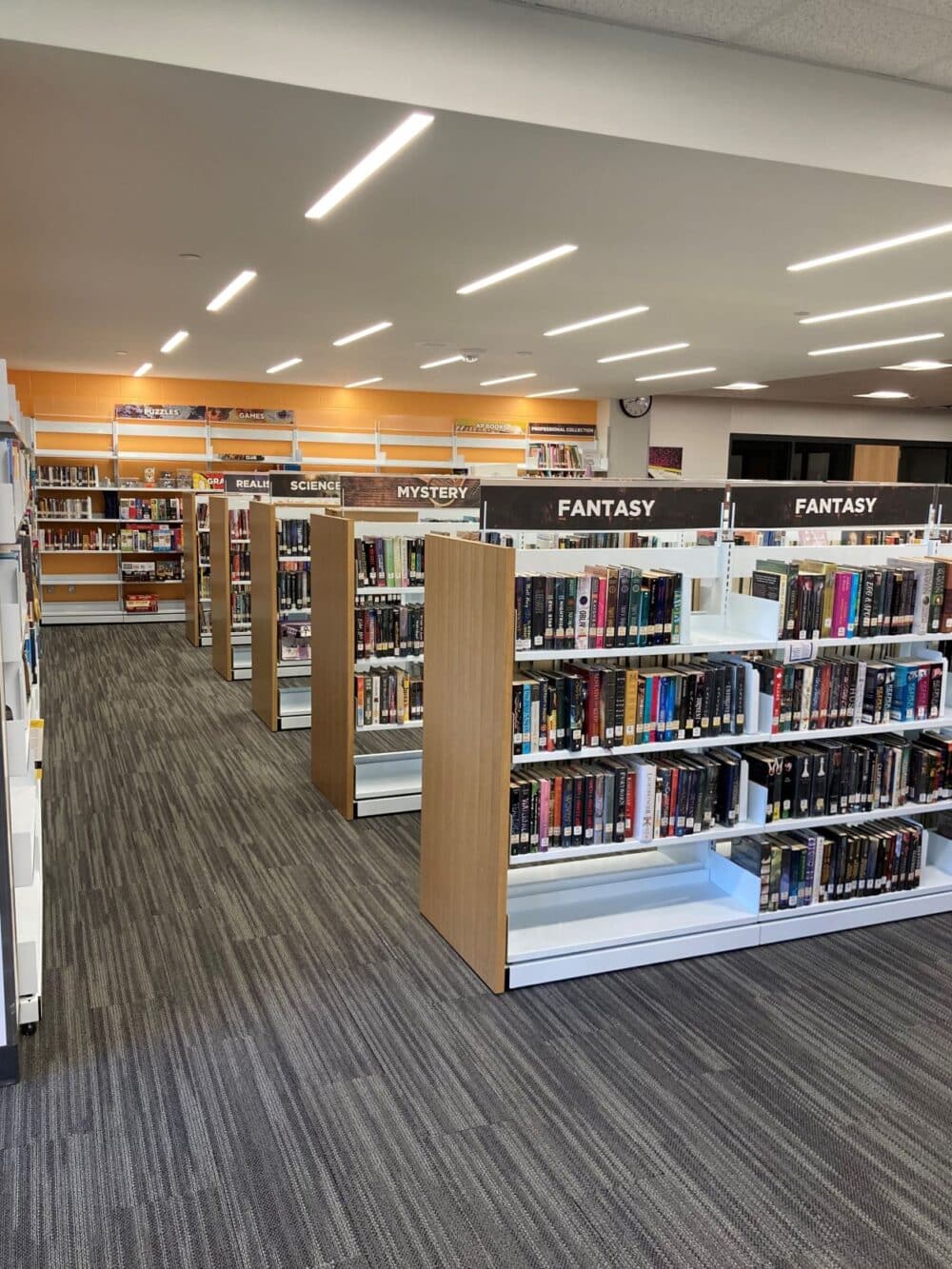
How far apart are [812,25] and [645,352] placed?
629cm

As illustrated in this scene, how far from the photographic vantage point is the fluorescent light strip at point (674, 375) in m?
11.1

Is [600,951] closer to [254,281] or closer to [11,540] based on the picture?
[11,540]

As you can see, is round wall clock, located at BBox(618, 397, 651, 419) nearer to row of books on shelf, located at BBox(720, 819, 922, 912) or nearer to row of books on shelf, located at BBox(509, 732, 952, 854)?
row of books on shelf, located at BBox(509, 732, 952, 854)

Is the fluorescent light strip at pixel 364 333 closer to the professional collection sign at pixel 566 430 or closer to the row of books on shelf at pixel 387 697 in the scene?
the row of books on shelf at pixel 387 697

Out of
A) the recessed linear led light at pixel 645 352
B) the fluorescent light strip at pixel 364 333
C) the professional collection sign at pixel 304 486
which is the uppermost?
the recessed linear led light at pixel 645 352

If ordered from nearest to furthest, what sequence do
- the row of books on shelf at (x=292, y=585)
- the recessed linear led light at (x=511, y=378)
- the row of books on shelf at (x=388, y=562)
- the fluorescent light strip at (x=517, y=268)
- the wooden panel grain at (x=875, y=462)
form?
the row of books on shelf at (x=388, y=562)
the fluorescent light strip at (x=517, y=268)
the row of books on shelf at (x=292, y=585)
the recessed linear led light at (x=511, y=378)
the wooden panel grain at (x=875, y=462)

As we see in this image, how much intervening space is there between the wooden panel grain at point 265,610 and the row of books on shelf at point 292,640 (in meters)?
0.12

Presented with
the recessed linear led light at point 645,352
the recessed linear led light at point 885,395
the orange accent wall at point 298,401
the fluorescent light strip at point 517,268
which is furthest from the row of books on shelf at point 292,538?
the recessed linear led light at point 885,395

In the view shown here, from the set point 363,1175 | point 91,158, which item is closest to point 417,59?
point 91,158

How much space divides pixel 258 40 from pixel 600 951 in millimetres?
3538

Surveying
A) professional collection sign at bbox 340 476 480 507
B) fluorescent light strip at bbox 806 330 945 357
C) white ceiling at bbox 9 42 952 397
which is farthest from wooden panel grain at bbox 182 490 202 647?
fluorescent light strip at bbox 806 330 945 357

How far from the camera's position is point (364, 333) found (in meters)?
9.02

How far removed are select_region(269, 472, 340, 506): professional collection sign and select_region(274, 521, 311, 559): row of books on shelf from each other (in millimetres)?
656

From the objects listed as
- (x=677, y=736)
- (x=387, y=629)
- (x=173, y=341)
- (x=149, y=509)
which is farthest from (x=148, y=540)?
(x=677, y=736)
